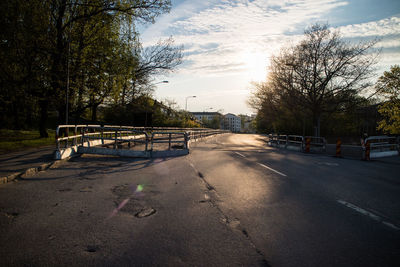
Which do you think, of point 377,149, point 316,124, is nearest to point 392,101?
point 316,124

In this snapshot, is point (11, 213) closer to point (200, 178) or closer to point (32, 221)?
point (32, 221)

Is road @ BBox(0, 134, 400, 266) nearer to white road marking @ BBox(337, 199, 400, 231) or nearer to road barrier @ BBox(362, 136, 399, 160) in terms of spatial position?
white road marking @ BBox(337, 199, 400, 231)

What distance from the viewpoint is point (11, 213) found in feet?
13.9

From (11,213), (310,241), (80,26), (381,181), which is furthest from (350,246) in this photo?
(80,26)

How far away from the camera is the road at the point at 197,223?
115 inches

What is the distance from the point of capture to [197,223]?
13.0 feet

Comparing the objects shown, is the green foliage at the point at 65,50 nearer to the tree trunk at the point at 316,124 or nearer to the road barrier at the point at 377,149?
the road barrier at the point at 377,149

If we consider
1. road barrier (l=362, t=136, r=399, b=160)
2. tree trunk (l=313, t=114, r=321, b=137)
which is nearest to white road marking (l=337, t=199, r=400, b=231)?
road barrier (l=362, t=136, r=399, b=160)

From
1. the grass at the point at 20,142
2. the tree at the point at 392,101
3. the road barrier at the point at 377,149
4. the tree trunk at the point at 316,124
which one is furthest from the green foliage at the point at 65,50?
the tree at the point at 392,101

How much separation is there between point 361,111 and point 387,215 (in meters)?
31.2

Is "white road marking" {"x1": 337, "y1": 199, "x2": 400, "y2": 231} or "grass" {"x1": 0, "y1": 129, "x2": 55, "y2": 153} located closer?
"white road marking" {"x1": 337, "y1": 199, "x2": 400, "y2": 231}

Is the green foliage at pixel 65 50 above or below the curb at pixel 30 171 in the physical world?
above

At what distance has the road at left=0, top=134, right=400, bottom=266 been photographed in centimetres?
291

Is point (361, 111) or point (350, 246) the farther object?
point (361, 111)
